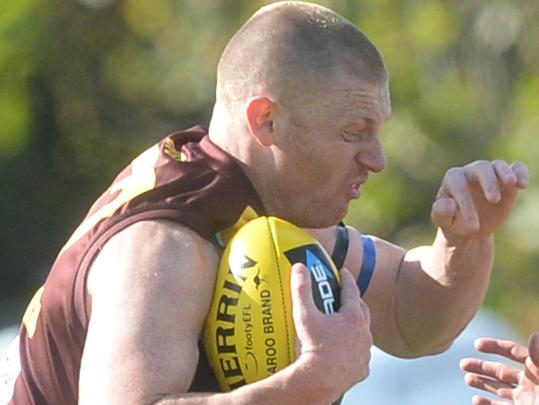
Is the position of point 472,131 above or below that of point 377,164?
below

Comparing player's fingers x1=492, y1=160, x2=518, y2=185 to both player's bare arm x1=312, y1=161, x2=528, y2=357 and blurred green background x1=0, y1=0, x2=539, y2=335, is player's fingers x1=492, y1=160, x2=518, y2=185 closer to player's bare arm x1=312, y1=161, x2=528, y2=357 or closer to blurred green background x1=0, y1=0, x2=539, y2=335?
player's bare arm x1=312, y1=161, x2=528, y2=357

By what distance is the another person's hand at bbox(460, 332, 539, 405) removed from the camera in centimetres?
581

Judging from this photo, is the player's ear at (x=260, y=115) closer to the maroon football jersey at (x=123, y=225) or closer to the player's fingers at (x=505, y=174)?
the maroon football jersey at (x=123, y=225)

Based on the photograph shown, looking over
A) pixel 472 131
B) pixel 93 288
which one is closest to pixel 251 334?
pixel 93 288

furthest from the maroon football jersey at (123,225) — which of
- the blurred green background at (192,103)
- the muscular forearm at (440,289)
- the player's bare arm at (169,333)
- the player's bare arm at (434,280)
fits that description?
the blurred green background at (192,103)

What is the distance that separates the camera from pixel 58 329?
5.33 meters

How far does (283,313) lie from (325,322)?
6.4 inches

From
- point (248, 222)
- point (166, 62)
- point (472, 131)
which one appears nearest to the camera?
point (248, 222)

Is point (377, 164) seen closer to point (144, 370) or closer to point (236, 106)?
point (236, 106)

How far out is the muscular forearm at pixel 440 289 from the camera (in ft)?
19.7

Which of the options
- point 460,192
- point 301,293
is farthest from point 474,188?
point 301,293

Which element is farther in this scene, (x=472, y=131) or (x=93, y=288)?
(x=472, y=131)

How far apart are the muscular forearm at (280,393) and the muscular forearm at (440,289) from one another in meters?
1.16

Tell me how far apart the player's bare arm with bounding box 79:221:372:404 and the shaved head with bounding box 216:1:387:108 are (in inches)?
20.4
